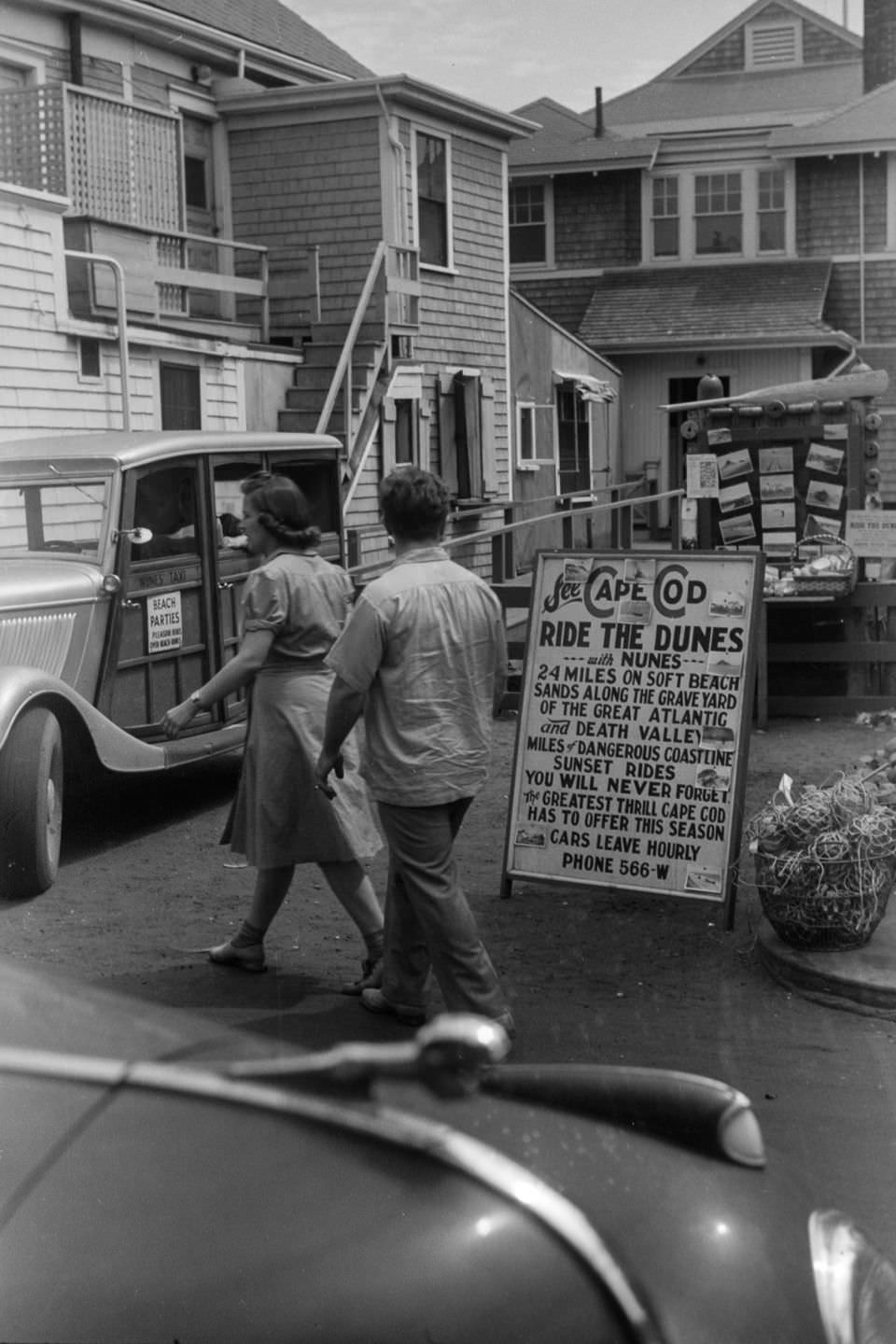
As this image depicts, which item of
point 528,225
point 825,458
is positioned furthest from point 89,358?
point 528,225

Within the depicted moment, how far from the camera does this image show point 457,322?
16328 millimetres

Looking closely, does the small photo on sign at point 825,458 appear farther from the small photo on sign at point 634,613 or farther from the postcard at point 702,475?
the small photo on sign at point 634,613

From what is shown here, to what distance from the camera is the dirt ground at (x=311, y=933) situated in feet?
14.2

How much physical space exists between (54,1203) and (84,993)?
45cm

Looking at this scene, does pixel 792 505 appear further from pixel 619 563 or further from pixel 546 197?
pixel 546 197

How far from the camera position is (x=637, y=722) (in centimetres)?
499

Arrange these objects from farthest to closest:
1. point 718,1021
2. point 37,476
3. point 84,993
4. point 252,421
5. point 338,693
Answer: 1. point 252,421
2. point 37,476
3. point 718,1021
4. point 338,693
5. point 84,993

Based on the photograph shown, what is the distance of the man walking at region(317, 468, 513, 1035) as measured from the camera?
3.77 meters

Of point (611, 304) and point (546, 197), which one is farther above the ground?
point (546, 197)

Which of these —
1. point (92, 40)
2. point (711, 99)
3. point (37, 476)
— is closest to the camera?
point (37, 476)

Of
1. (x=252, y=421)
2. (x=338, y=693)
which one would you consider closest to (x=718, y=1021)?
(x=338, y=693)

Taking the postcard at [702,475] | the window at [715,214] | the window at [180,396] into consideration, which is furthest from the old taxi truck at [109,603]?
the window at [715,214]

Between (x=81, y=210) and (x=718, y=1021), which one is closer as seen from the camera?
(x=718, y=1021)

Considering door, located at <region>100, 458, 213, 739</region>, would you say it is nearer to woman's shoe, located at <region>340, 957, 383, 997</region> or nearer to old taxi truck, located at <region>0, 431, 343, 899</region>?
old taxi truck, located at <region>0, 431, 343, 899</region>
